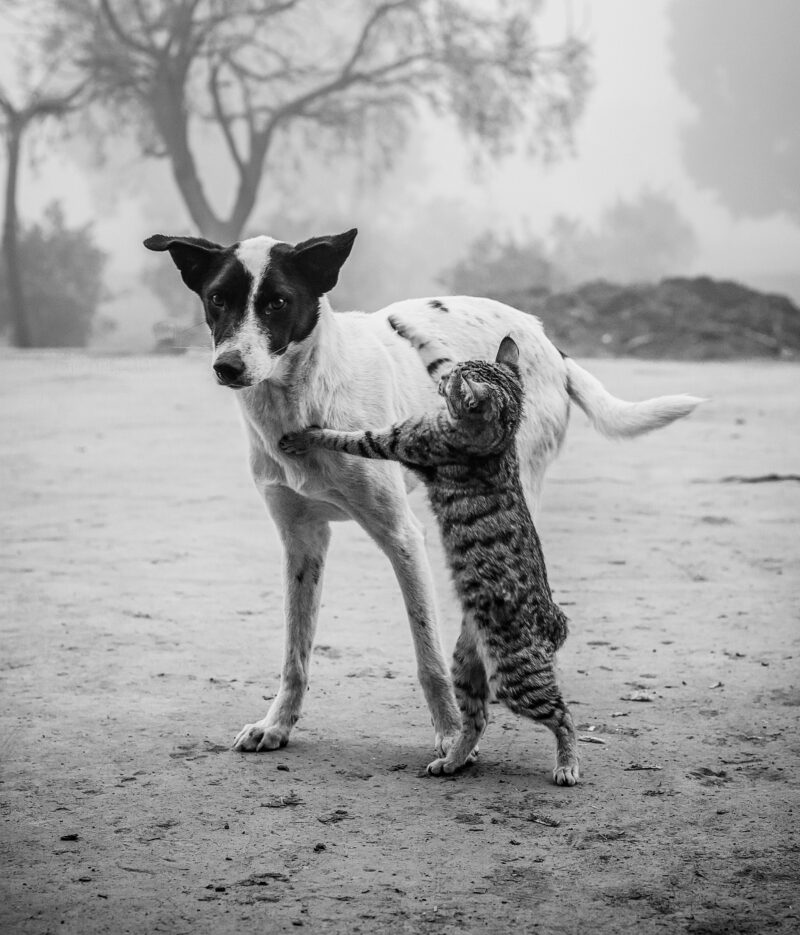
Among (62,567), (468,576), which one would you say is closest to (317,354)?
(468,576)

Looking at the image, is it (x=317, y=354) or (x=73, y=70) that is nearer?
(x=317, y=354)

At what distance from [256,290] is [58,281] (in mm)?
24868

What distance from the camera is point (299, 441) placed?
3432mm

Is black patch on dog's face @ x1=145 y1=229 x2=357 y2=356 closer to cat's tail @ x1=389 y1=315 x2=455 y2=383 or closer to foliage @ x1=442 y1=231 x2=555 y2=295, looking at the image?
cat's tail @ x1=389 y1=315 x2=455 y2=383

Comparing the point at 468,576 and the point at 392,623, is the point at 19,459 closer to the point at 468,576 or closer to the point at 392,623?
the point at 392,623

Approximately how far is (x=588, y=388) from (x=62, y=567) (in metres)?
2.88

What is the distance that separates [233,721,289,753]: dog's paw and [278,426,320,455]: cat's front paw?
2.74 feet

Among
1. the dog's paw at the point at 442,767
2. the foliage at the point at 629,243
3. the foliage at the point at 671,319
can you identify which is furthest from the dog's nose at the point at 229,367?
the foliage at the point at 629,243

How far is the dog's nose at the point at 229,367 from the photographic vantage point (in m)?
3.15

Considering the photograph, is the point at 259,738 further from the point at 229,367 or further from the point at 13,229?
the point at 13,229

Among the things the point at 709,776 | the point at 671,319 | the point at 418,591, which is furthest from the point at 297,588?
the point at 671,319

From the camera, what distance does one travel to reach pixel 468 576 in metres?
3.22

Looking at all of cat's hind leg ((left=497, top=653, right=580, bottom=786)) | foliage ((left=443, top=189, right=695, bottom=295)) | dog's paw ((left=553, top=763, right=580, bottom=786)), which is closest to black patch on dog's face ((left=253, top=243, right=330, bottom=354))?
cat's hind leg ((left=497, top=653, right=580, bottom=786))

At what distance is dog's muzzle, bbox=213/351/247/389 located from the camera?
315cm
